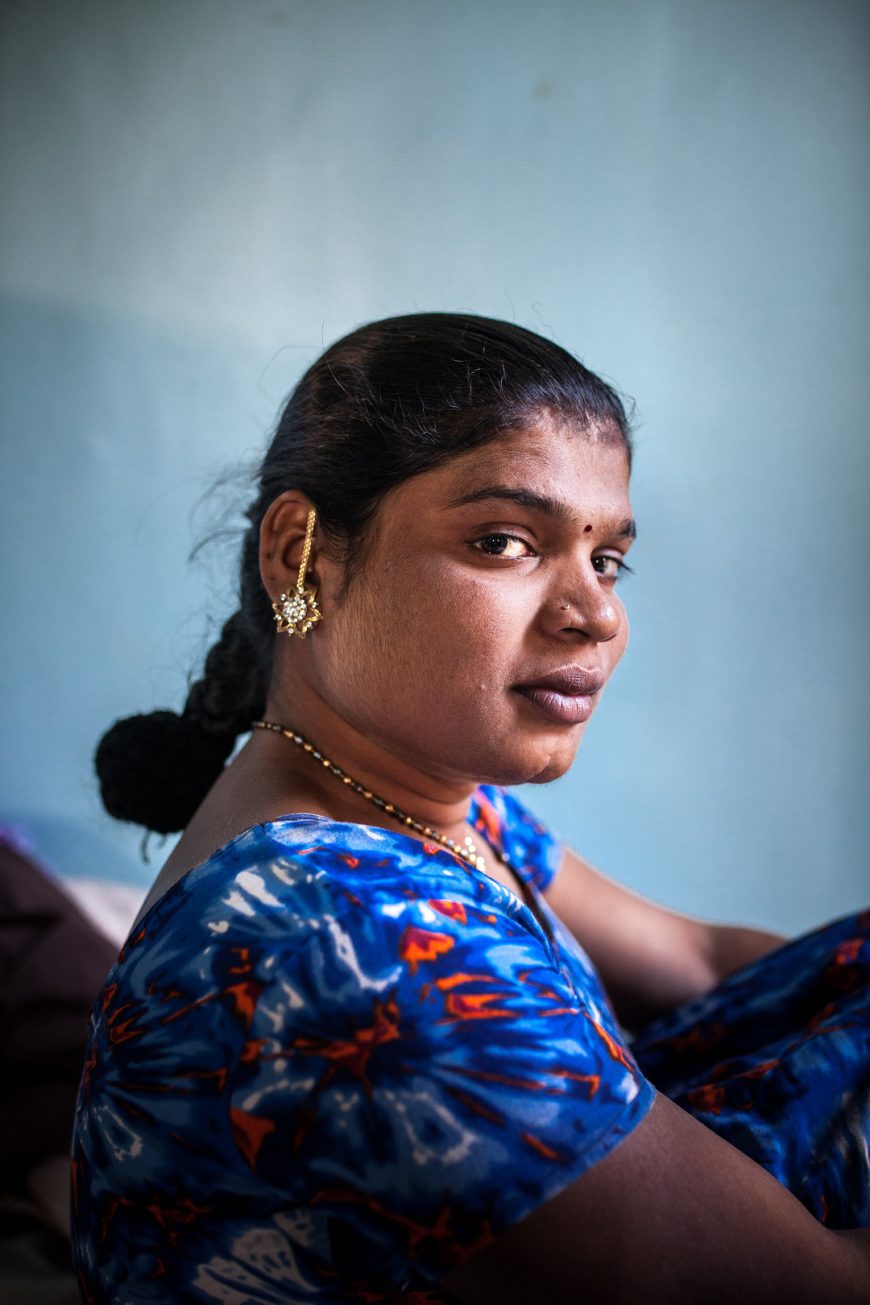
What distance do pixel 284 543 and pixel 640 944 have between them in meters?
0.79

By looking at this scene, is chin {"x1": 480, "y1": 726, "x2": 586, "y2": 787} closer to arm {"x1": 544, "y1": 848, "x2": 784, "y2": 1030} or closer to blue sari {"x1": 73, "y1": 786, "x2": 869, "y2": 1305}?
blue sari {"x1": 73, "y1": 786, "x2": 869, "y2": 1305}

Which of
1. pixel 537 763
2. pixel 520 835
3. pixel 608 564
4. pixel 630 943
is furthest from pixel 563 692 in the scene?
pixel 630 943

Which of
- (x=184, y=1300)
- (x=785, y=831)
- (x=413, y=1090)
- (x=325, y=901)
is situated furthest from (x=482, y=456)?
(x=785, y=831)

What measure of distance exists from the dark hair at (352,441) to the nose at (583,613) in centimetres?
16

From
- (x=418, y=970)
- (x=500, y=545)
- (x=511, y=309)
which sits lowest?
(x=418, y=970)

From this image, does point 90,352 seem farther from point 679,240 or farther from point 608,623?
point 608,623

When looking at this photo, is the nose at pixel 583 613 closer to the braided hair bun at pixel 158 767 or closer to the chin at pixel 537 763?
the chin at pixel 537 763

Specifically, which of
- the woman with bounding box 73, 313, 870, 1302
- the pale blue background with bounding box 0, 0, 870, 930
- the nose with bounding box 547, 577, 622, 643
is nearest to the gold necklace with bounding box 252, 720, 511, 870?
the woman with bounding box 73, 313, 870, 1302

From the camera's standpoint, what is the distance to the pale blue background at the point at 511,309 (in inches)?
78.9

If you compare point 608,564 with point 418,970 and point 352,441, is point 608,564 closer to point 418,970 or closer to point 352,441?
point 352,441

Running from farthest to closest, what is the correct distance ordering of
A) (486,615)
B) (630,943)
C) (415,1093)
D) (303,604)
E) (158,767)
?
(630,943), (158,767), (303,604), (486,615), (415,1093)

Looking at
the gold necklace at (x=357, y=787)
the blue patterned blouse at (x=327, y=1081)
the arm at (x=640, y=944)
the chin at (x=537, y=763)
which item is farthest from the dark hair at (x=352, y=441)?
the arm at (x=640, y=944)

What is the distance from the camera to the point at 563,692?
3.17 feet

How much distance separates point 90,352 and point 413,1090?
1.73 metres
